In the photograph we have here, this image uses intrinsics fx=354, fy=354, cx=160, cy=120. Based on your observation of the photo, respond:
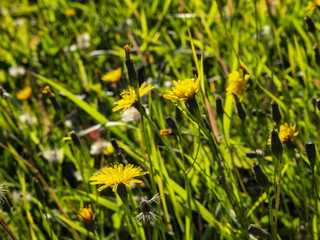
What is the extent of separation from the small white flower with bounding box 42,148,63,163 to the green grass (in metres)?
0.01

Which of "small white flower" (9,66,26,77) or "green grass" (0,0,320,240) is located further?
"small white flower" (9,66,26,77)

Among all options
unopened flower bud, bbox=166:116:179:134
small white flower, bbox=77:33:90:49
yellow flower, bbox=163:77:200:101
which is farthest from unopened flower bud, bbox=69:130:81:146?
small white flower, bbox=77:33:90:49

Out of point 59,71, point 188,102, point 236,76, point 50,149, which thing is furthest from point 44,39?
point 188,102

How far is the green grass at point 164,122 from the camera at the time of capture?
0.95 m

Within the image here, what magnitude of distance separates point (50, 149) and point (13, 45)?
1.37m

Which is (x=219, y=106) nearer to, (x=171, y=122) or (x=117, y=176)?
(x=171, y=122)

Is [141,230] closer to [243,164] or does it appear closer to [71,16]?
[243,164]

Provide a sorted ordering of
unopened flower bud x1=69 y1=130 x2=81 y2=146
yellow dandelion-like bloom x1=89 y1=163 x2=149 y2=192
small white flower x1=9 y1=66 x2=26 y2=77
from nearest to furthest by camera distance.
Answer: yellow dandelion-like bloom x1=89 y1=163 x2=149 y2=192 < unopened flower bud x1=69 y1=130 x2=81 y2=146 < small white flower x1=9 y1=66 x2=26 y2=77

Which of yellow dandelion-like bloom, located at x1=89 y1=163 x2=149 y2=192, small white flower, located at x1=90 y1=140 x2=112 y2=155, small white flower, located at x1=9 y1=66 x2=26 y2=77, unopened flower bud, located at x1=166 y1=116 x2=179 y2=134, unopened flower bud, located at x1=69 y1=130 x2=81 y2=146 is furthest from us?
small white flower, located at x1=9 y1=66 x2=26 y2=77

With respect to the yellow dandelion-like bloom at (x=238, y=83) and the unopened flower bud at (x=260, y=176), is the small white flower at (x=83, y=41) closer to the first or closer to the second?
the yellow dandelion-like bloom at (x=238, y=83)

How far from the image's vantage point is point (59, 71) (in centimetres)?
228

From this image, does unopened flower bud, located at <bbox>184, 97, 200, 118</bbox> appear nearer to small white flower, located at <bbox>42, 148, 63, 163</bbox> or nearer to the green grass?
the green grass

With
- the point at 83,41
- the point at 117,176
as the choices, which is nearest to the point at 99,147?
the point at 117,176

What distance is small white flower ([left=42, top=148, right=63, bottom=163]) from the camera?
4.65ft
